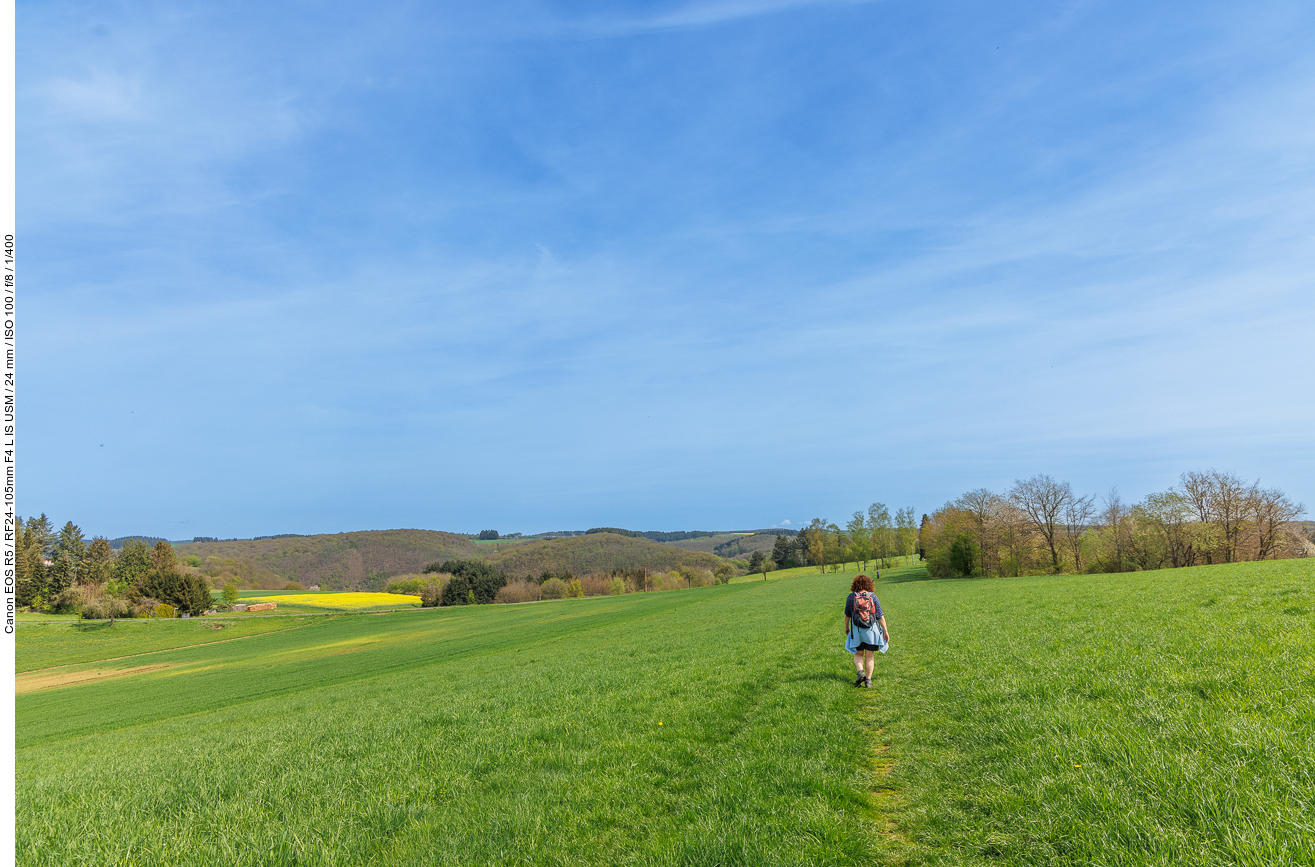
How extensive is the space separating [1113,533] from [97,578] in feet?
579

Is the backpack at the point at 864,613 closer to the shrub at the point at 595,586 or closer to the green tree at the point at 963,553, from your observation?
the green tree at the point at 963,553

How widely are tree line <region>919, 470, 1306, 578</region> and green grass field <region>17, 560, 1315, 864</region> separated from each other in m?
74.8

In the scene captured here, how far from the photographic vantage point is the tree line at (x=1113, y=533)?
7056 cm

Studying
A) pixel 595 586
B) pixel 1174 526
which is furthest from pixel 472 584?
pixel 1174 526

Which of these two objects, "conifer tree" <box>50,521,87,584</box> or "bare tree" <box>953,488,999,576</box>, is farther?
"conifer tree" <box>50,521,87,584</box>

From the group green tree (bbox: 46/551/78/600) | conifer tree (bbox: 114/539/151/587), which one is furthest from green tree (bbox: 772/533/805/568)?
green tree (bbox: 46/551/78/600)

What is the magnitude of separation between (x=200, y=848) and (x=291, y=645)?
63.0 meters

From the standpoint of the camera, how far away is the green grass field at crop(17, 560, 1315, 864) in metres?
5.25

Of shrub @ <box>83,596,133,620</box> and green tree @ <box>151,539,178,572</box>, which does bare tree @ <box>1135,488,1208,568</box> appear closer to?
shrub @ <box>83,596,133,620</box>

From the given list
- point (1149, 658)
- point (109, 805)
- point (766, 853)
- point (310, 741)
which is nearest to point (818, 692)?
point (1149, 658)

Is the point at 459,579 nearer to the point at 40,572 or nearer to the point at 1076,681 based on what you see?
the point at 40,572

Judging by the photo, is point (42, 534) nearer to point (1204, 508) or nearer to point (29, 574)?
point (29, 574)

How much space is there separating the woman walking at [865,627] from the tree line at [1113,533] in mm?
79106

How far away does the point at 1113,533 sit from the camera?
81.0 meters
